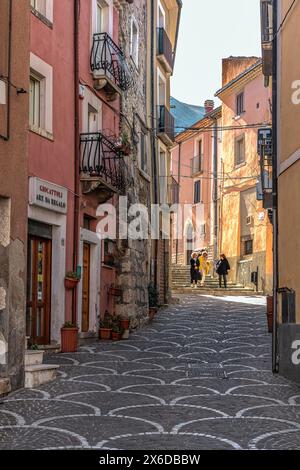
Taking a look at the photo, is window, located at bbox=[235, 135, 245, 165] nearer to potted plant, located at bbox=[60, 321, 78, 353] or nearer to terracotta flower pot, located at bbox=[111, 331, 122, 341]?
terracotta flower pot, located at bbox=[111, 331, 122, 341]

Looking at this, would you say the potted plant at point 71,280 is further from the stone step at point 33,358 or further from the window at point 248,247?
the window at point 248,247

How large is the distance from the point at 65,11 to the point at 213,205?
83.3ft

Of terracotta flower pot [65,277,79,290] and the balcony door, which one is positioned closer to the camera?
terracotta flower pot [65,277,79,290]

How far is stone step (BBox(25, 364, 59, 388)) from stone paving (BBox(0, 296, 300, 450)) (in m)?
0.14

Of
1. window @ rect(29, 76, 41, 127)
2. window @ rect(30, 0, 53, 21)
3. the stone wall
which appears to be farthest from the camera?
the stone wall

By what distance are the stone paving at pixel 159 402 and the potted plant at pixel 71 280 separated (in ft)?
4.22

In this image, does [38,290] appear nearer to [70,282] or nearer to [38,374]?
[70,282]

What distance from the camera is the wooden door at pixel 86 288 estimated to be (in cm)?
1479

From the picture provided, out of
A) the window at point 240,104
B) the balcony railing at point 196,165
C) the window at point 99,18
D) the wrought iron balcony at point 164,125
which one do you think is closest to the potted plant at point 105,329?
the window at point 99,18

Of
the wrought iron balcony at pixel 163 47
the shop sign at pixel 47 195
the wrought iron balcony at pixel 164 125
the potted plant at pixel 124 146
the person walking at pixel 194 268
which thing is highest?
the wrought iron balcony at pixel 163 47

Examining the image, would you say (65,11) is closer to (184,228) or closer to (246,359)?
(246,359)

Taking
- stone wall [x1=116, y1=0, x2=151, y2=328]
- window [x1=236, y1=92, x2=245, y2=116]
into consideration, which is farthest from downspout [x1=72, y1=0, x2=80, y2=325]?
window [x1=236, y1=92, x2=245, y2=116]

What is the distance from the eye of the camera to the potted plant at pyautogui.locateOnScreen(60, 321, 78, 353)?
40.5 feet
